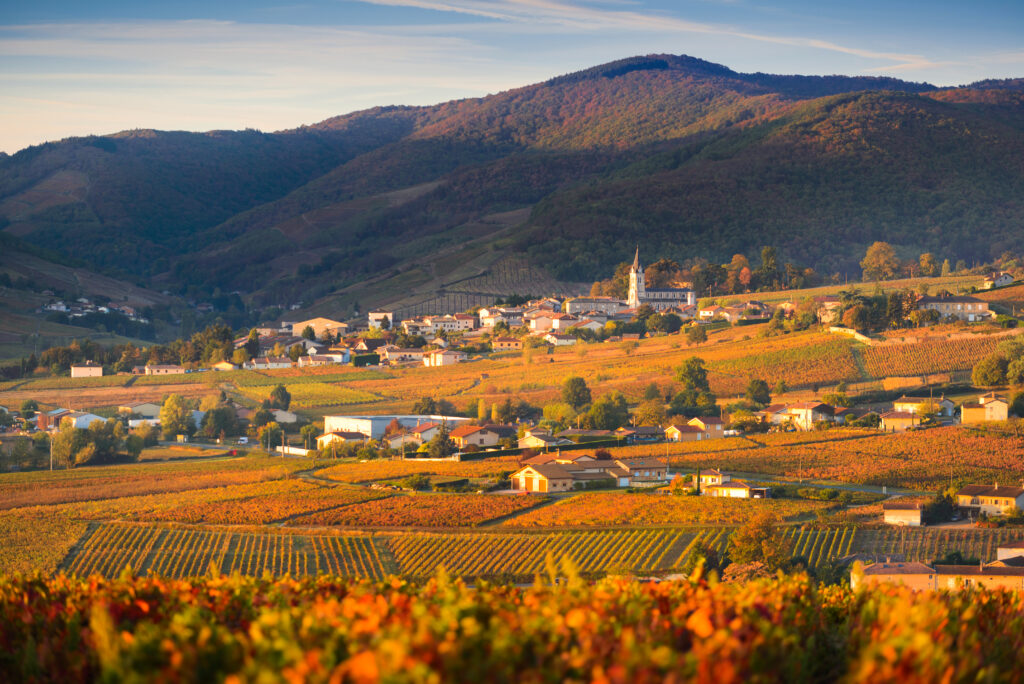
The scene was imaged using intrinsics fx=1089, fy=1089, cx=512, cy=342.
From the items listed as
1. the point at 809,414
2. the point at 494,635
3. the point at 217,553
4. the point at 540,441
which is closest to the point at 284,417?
the point at 540,441

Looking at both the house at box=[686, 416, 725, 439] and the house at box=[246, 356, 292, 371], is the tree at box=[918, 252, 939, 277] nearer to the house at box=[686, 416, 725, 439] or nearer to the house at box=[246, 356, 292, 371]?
the house at box=[686, 416, 725, 439]

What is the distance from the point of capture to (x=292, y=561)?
29.9 metres

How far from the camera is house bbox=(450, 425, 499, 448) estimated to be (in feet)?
169

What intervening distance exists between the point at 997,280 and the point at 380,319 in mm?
55952

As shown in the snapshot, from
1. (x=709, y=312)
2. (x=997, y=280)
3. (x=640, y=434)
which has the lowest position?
(x=640, y=434)

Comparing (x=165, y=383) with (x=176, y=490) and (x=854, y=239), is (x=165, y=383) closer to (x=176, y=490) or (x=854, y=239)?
(x=176, y=490)

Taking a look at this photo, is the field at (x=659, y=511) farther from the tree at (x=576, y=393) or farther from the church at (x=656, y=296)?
the church at (x=656, y=296)

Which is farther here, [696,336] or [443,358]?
[443,358]

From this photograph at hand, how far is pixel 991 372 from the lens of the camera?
5497cm

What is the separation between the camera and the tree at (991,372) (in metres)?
54.9

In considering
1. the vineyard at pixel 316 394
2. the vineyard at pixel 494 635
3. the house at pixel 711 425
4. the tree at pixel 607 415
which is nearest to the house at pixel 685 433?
the house at pixel 711 425

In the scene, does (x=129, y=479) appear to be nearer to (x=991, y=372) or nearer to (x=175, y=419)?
(x=175, y=419)

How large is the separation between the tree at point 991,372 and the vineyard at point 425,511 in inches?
1116

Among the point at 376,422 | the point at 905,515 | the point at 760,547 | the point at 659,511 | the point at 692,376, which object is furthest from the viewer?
the point at 692,376
